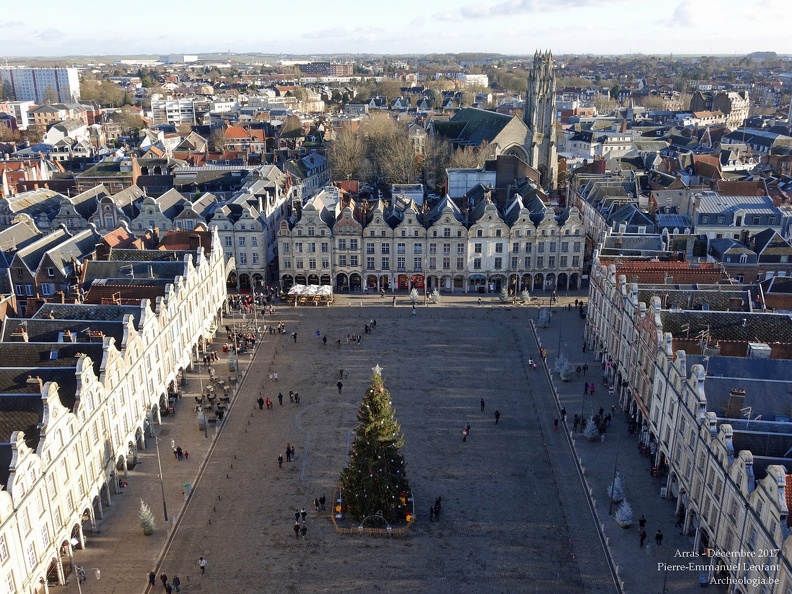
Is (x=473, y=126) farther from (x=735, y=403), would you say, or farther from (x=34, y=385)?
(x=34, y=385)

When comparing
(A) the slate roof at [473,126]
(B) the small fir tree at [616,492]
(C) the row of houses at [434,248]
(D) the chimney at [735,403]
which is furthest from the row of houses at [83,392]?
(A) the slate roof at [473,126]

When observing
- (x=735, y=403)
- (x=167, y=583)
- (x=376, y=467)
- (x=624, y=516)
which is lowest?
(x=167, y=583)

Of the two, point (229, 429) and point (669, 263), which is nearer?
point (229, 429)

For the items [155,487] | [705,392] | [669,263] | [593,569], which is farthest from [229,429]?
[669,263]

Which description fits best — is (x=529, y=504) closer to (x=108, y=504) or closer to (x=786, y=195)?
(x=108, y=504)

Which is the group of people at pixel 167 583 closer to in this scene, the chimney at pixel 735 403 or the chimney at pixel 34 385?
the chimney at pixel 34 385

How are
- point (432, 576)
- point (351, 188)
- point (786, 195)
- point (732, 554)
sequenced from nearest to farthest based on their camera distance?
point (732, 554)
point (432, 576)
point (786, 195)
point (351, 188)

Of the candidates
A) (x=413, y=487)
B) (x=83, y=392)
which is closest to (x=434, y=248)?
(x=413, y=487)
